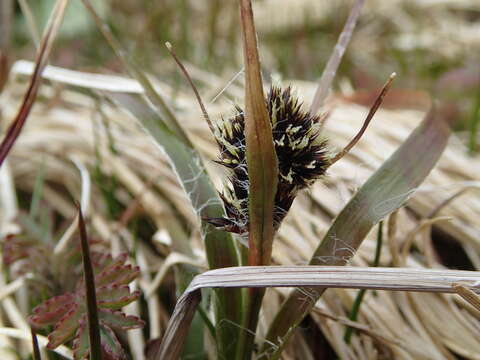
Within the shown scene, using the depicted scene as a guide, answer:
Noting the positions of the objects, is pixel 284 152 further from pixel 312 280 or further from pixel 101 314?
pixel 101 314

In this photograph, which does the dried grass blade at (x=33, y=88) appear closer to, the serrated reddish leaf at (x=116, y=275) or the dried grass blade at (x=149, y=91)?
the dried grass blade at (x=149, y=91)

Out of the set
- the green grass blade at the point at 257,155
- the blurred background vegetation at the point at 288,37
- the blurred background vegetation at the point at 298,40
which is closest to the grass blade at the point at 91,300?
the green grass blade at the point at 257,155

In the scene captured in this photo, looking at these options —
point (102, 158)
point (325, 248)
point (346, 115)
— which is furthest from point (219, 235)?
point (346, 115)

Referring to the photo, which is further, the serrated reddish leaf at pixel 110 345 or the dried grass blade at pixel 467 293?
the serrated reddish leaf at pixel 110 345

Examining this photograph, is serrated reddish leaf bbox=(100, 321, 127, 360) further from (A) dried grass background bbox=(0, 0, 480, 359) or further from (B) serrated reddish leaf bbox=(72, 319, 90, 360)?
(A) dried grass background bbox=(0, 0, 480, 359)

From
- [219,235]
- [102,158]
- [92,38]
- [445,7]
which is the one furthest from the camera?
[445,7]

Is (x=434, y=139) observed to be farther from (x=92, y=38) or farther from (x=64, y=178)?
(x=92, y=38)
